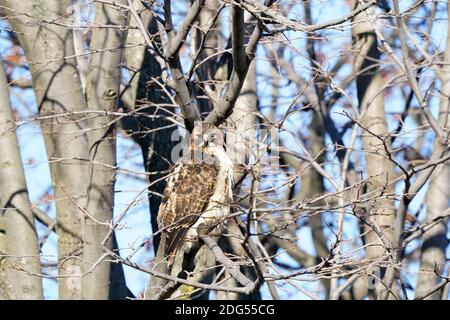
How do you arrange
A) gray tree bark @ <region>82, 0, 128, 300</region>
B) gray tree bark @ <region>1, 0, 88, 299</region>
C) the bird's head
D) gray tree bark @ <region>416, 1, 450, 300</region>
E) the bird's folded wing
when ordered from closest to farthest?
the bird's head, the bird's folded wing, gray tree bark @ <region>82, 0, 128, 300</region>, gray tree bark @ <region>1, 0, 88, 299</region>, gray tree bark @ <region>416, 1, 450, 300</region>

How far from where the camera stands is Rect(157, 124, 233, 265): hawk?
21.7 ft

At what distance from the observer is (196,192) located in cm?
671

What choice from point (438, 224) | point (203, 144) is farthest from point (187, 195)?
point (438, 224)

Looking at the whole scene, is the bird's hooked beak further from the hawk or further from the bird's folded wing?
the bird's folded wing

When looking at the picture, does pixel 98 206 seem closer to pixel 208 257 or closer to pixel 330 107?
pixel 208 257

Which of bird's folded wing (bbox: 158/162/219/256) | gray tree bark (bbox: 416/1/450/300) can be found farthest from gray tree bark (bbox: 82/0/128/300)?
gray tree bark (bbox: 416/1/450/300)

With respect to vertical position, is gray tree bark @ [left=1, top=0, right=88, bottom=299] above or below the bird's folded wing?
above

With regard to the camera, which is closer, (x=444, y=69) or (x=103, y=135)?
(x=103, y=135)

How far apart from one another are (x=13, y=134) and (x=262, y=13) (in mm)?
2857

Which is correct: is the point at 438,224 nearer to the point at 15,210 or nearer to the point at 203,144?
the point at 203,144

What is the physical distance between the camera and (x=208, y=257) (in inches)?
324

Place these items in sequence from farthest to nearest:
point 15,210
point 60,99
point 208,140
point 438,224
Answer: point 438,224, point 60,99, point 15,210, point 208,140

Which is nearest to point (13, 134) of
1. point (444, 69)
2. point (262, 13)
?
point (262, 13)

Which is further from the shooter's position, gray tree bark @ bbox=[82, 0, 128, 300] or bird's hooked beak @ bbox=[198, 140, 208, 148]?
gray tree bark @ bbox=[82, 0, 128, 300]
